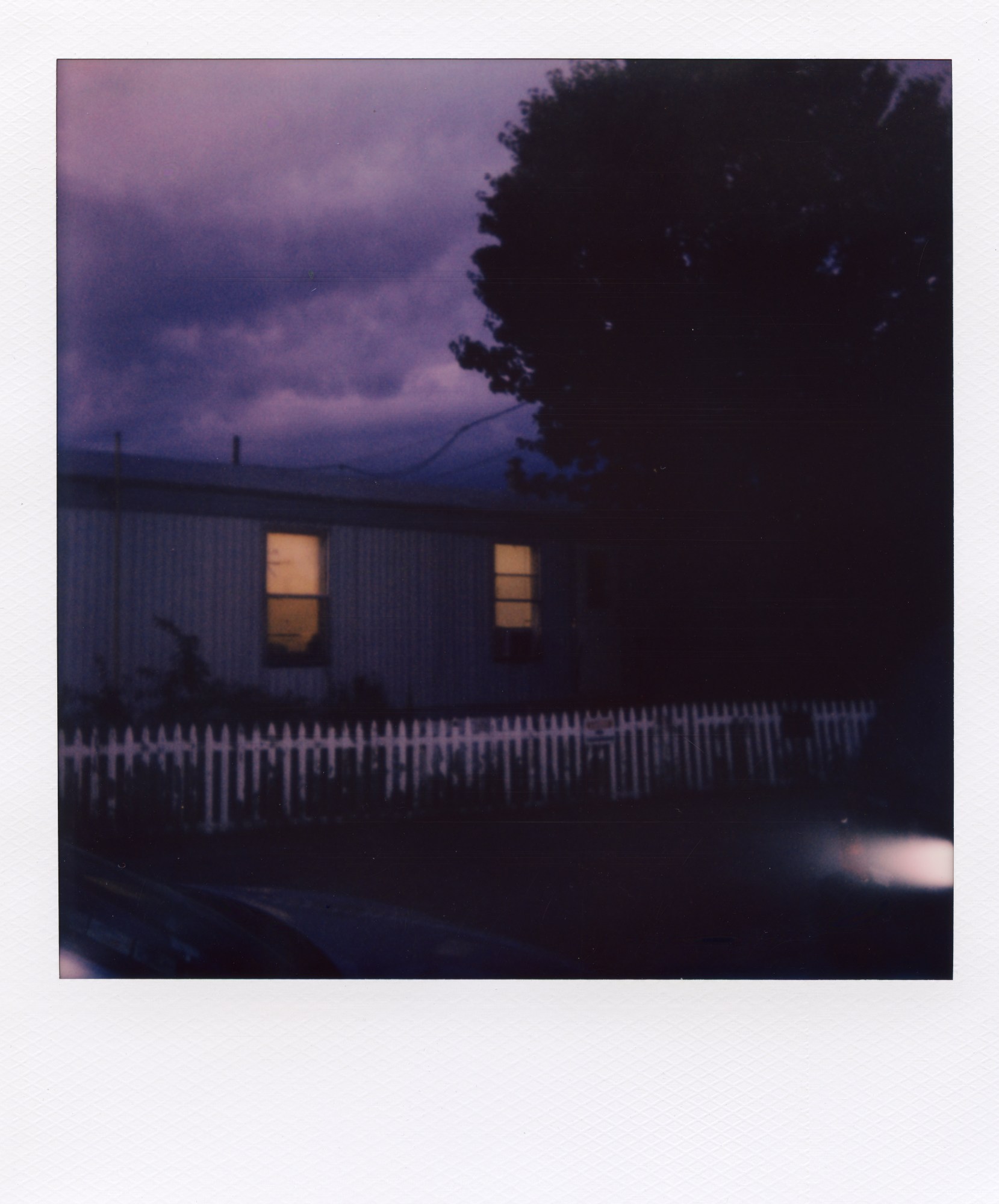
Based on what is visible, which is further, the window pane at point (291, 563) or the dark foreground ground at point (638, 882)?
the window pane at point (291, 563)

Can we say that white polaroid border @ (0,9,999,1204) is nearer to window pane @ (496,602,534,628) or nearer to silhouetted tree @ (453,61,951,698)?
silhouetted tree @ (453,61,951,698)

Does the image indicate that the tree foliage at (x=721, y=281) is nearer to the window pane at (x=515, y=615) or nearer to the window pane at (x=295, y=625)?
the window pane at (x=515, y=615)

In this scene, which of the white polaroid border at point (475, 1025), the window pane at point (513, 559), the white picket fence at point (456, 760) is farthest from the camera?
the window pane at point (513, 559)

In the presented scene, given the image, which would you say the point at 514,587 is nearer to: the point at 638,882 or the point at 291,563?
the point at 291,563

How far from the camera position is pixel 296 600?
8.61 feet

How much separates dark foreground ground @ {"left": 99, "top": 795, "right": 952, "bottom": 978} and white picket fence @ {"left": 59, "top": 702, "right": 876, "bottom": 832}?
9cm

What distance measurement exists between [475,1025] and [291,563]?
5.88 feet

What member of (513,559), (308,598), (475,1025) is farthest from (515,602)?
(475,1025)

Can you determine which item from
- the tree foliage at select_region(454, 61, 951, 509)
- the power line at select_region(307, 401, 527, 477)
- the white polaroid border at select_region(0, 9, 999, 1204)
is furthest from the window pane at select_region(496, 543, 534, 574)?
the white polaroid border at select_region(0, 9, 999, 1204)

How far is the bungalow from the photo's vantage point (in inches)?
99.7

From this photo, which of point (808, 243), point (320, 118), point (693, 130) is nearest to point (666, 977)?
point (808, 243)

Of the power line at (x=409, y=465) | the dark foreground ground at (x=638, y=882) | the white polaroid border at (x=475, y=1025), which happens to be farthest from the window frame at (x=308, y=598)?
the white polaroid border at (x=475, y=1025)

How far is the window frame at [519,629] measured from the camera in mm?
2604

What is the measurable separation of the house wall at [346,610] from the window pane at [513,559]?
0.12ft
